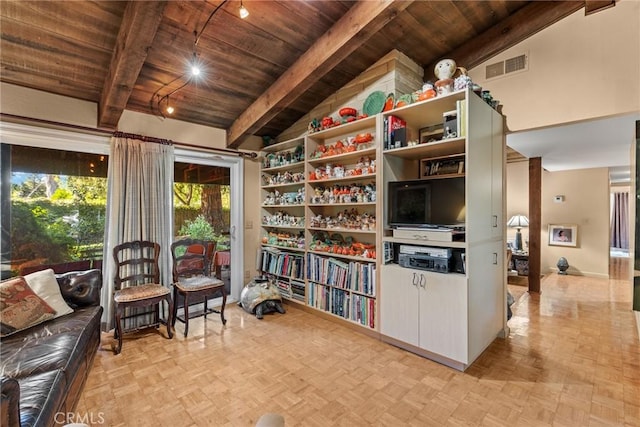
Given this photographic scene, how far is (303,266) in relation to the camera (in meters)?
3.61

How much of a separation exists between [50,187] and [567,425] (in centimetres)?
447

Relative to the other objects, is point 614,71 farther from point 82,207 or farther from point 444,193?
point 82,207

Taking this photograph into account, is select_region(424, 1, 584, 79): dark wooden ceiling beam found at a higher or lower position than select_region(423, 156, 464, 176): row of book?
higher

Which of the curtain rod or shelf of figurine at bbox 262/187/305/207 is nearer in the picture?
the curtain rod

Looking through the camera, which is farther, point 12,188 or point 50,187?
point 50,187

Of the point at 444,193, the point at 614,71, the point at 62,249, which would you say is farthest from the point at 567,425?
the point at 62,249

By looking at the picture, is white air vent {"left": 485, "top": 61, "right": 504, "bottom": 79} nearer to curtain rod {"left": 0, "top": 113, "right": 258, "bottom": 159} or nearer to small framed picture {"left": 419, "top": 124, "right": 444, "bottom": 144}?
small framed picture {"left": 419, "top": 124, "right": 444, "bottom": 144}

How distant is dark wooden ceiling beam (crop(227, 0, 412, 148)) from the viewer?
2.23 meters

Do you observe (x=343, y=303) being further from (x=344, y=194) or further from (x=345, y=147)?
(x=345, y=147)

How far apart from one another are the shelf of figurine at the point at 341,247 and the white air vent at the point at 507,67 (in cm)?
231

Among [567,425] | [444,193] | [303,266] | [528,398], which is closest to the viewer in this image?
[567,425]

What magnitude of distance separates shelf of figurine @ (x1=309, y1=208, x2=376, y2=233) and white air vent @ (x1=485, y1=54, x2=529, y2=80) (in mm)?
2032

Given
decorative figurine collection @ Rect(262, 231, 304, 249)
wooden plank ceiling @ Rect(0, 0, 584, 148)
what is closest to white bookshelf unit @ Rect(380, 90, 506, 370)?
wooden plank ceiling @ Rect(0, 0, 584, 148)

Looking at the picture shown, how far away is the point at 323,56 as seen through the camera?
2.62 m
